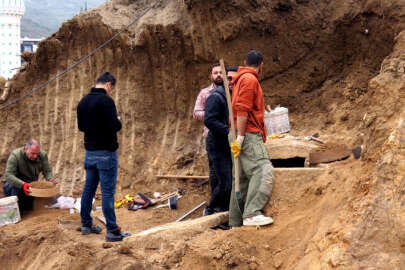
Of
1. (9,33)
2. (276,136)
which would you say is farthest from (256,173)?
(9,33)

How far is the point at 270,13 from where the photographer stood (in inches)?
386

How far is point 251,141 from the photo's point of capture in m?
5.88

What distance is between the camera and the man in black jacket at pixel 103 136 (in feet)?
20.9

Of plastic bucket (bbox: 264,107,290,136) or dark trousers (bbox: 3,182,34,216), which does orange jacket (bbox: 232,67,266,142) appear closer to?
plastic bucket (bbox: 264,107,290,136)

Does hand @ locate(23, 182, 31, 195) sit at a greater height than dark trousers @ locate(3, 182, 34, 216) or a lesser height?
greater

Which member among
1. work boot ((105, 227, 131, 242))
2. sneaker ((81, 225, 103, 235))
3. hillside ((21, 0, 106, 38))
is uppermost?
hillside ((21, 0, 106, 38))

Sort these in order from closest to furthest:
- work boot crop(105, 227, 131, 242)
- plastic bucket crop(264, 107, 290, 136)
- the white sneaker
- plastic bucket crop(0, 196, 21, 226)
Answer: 1. the white sneaker
2. work boot crop(105, 227, 131, 242)
3. plastic bucket crop(0, 196, 21, 226)
4. plastic bucket crop(264, 107, 290, 136)

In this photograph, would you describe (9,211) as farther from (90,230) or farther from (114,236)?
(114,236)

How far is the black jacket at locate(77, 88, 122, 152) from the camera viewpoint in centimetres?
636

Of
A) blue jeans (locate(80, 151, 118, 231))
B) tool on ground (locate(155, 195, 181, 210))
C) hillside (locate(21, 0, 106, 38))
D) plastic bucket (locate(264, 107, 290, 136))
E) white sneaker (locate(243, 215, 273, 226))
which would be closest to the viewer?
white sneaker (locate(243, 215, 273, 226))

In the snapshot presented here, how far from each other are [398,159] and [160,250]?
2781 millimetres

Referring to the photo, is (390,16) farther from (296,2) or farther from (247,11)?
(247,11)

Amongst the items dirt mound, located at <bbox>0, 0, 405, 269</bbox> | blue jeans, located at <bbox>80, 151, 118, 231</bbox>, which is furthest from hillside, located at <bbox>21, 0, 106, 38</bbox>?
blue jeans, located at <bbox>80, 151, 118, 231</bbox>

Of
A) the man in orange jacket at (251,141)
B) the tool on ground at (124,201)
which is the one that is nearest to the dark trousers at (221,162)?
the man in orange jacket at (251,141)
